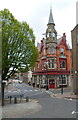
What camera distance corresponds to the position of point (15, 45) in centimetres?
1825

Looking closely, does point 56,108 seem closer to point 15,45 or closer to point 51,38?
point 15,45

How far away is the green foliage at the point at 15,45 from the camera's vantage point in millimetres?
17797

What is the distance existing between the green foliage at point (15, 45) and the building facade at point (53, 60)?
953 inches

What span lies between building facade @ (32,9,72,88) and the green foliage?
953 inches

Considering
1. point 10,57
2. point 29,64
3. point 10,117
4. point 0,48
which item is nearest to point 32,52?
point 29,64

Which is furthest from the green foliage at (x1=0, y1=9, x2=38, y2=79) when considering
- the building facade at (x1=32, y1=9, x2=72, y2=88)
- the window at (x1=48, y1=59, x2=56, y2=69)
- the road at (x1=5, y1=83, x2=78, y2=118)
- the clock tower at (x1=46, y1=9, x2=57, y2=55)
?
the clock tower at (x1=46, y1=9, x2=57, y2=55)

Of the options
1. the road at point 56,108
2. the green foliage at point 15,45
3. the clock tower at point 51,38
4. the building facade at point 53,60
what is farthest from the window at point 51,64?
the green foliage at point 15,45

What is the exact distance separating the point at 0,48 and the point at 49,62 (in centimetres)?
2968

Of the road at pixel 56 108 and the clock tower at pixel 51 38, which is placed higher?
the clock tower at pixel 51 38

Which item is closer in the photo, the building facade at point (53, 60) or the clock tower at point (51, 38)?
the building facade at point (53, 60)

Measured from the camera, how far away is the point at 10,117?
12844mm

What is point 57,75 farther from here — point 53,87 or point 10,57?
point 10,57

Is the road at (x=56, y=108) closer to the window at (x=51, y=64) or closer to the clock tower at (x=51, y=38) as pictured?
the window at (x=51, y=64)

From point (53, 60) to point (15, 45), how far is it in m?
28.6
